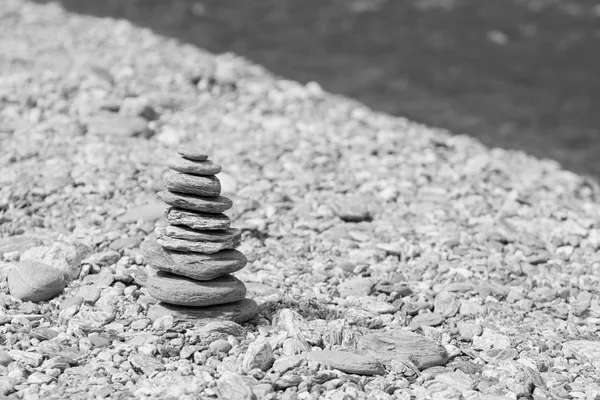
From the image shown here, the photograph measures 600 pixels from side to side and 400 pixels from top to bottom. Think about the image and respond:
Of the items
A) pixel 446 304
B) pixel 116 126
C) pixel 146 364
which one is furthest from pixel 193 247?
pixel 116 126

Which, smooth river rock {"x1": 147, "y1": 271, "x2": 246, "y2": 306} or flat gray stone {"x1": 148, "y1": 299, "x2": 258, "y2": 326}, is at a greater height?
smooth river rock {"x1": 147, "y1": 271, "x2": 246, "y2": 306}

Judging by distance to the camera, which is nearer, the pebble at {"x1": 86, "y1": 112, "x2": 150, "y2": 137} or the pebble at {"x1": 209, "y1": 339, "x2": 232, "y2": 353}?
the pebble at {"x1": 209, "y1": 339, "x2": 232, "y2": 353}

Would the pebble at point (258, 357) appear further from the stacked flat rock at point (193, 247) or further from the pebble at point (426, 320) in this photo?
the pebble at point (426, 320)

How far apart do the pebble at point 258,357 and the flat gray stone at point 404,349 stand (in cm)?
53

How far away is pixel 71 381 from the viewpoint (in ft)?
13.2

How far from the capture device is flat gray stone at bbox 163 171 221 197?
4535 millimetres

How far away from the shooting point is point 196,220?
4539mm

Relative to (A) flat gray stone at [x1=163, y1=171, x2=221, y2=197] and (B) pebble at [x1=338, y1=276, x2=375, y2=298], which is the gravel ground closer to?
(B) pebble at [x1=338, y1=276, x2=375, y2=298]

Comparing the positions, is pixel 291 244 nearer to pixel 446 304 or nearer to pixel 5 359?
pixel 446 304

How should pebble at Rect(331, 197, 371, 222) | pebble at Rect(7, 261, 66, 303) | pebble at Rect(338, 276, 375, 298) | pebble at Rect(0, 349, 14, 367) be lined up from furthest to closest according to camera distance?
pebble at Rect(331, 197, 371, 222) → pebble at Rect(338, 276, 375, 298) → pebble at Rect(7, 261, 66, 303) → pebble at Rect(0, 349, 14, 367)

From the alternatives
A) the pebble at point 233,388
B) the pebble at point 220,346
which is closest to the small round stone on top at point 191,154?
the pebble at point 220,346

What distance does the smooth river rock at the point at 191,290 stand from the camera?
4.52 metres

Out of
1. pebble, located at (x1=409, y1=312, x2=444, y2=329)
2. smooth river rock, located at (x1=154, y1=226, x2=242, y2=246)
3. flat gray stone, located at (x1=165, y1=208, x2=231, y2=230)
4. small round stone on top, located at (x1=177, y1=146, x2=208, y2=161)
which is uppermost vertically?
small round stone on top, located at (x1=177, y1=146, x2=208, y2=161)

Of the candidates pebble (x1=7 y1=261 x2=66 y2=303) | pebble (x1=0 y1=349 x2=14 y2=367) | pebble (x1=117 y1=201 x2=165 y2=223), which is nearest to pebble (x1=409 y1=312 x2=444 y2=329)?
pebble (x1=117 y1=201 x2=165 y2=223)
